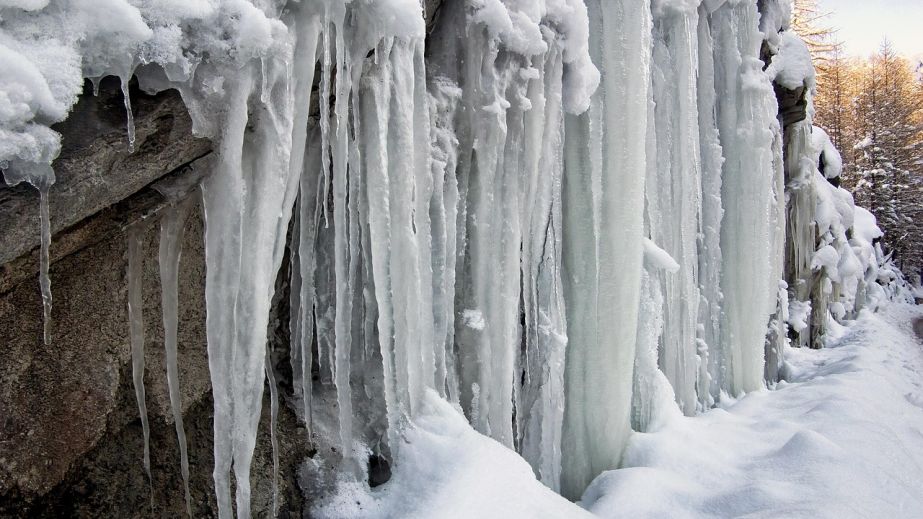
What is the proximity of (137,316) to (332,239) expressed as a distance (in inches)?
32.9

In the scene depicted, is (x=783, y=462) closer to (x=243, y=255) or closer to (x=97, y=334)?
(x=243, y=255)

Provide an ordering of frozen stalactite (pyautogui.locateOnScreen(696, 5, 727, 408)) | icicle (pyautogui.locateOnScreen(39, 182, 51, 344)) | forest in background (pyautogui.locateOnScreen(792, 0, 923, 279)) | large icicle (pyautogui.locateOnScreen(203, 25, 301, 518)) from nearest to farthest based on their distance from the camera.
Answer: icicle (pyautogui.locateOnScreen(39, 182, 51, 344)) < large icicle (pyautogui.locateOnScreen(203, 25, 301, 518)) < frozen stalactite (pyautogui.locateOnScreen(696, 5, 727, 408)) < forest in background (pyautogui.locateOnScreen(792, 0, 923, 279))

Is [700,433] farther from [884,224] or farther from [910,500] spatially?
[884,224]

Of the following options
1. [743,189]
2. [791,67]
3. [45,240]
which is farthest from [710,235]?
[45,240]

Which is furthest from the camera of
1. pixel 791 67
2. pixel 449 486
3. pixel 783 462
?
pixel 791 67

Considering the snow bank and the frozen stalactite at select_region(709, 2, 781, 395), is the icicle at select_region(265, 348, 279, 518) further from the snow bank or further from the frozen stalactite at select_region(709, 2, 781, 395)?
the frozen stalactite at select_region(709, 2, 781, 395)

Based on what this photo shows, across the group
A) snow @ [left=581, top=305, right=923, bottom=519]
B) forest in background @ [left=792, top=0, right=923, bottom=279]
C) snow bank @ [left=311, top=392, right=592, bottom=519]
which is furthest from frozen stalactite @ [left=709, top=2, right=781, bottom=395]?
forest in background @ [left=792, top=0, right=923, bottom=279]

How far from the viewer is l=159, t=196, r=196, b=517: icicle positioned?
5.67 feet

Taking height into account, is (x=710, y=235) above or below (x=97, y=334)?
above

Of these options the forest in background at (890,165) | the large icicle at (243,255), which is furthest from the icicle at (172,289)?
the forest in background at (890,165)

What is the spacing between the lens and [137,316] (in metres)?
1.75

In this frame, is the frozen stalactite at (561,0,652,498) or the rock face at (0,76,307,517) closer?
the rock face at (0,76,307,517)

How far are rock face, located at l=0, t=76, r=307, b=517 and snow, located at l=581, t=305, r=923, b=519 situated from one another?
5.59 ft

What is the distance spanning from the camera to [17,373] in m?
1.49
